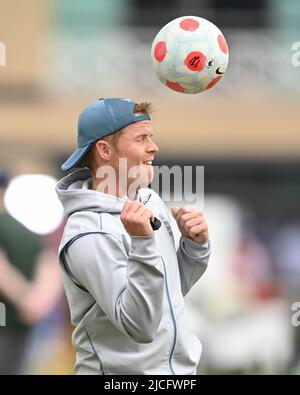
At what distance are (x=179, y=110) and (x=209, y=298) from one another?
5.39 metres

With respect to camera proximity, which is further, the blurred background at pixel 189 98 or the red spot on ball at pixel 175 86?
the blurred background at pixel 189 98

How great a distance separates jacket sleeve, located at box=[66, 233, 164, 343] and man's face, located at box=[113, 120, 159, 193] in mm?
239

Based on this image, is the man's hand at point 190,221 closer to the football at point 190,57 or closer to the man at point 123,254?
the man at point 123,254

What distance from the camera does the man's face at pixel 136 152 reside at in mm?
3836

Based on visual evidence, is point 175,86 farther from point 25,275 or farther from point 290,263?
point 290,263

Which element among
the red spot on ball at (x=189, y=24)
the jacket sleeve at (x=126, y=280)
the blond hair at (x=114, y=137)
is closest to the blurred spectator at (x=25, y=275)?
the red spot on ball at (x=189, y=24)

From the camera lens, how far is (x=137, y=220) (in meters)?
3.57

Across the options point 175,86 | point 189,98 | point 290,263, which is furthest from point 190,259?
point 189,98

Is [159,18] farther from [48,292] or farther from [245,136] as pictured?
[48,292]

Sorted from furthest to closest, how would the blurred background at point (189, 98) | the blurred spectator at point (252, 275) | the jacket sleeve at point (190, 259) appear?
1. the blurred background at point (189, 98)
2. the blurred spectator at point (252, 275)
3. the jacket sleeve at point (190, 259)

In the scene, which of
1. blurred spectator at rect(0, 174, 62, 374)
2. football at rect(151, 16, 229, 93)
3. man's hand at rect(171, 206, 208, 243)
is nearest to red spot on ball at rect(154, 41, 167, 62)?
football at rect(151, 16, 229, 93)

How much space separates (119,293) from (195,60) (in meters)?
0.99

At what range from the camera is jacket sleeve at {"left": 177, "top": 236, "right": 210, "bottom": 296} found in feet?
13.1

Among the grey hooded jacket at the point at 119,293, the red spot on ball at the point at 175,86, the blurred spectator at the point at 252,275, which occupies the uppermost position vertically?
the red spot on ball at the point at 175,86
